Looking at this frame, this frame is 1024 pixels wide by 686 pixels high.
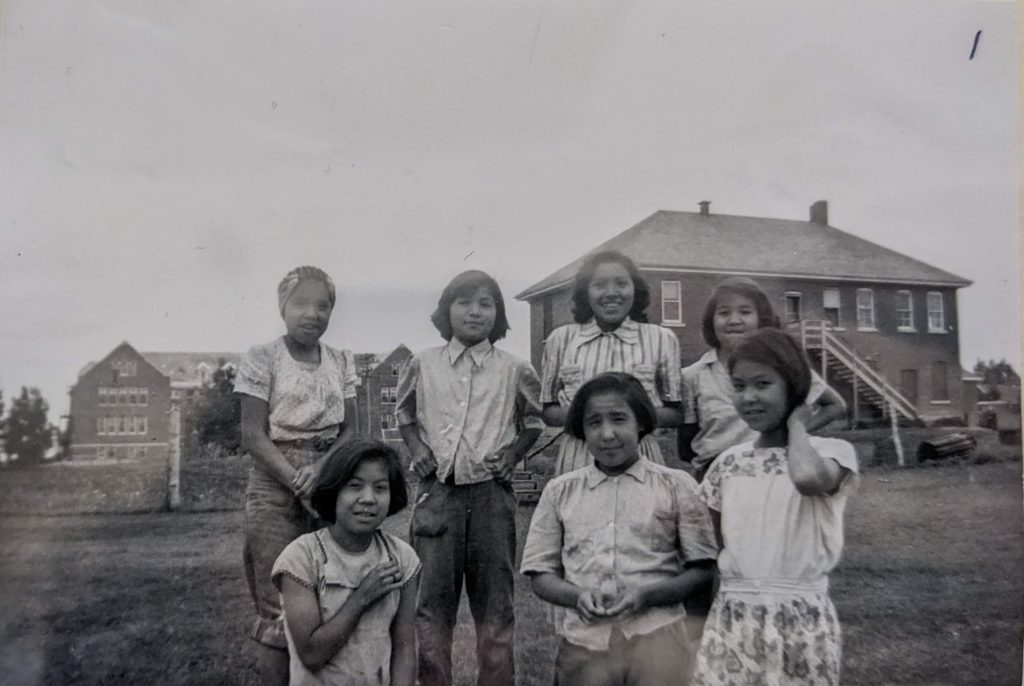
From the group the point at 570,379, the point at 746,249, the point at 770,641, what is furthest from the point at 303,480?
the point at 746,249

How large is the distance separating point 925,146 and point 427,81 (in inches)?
53.5

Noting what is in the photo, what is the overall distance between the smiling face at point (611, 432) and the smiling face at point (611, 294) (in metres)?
0.23

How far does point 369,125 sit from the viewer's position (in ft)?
6.50

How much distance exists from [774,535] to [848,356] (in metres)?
0.54

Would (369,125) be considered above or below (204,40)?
below

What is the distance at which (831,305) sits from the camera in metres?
1.98

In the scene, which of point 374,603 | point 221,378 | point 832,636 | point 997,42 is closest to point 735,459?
point 832,636

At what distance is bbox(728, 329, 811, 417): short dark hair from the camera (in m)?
1.76

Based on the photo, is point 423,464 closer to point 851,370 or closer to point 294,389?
point 294,389

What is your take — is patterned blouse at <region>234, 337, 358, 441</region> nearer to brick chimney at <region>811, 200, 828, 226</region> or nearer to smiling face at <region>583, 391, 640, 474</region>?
smiling face at <region>583, 391, 640, 474</region>

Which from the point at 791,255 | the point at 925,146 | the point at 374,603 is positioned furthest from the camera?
the point at 925,146

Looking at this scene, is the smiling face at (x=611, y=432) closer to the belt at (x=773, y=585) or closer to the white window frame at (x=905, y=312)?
the belt at (x=773, y=585)

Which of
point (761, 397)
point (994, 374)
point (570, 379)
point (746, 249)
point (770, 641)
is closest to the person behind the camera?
point (770, 641)

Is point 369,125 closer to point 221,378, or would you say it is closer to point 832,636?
point 221,378
